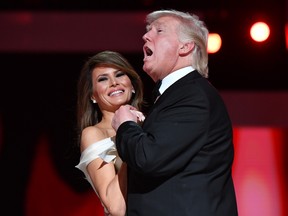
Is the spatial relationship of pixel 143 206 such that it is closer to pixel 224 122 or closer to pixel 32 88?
pixel 224 122

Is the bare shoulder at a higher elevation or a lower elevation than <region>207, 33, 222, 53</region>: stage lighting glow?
lower

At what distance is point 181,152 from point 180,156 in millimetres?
13

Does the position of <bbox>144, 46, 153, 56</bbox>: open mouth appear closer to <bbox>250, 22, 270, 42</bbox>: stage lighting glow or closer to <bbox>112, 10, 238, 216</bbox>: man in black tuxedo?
<bbox>112, 10, 238, 216</bbox>: man in black tuxedo

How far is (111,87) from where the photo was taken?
9.67 feet

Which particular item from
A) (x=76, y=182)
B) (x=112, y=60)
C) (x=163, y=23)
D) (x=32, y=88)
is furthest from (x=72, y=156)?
(x=163, y=23)

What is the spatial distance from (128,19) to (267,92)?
1.16 meters

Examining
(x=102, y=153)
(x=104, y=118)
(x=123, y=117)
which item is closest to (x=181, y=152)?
(x=123, y=117)

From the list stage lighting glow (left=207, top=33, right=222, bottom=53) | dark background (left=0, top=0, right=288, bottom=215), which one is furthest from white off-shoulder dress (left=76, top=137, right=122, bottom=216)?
stage lighting glow (left=207, top=33, right=222, bottom=53)

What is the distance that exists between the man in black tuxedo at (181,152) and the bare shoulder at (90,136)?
540 millimetres

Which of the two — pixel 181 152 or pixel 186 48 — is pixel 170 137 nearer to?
pixel 181 152

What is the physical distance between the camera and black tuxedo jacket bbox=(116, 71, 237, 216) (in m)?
2.13

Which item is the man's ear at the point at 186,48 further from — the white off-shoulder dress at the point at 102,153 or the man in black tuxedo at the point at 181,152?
the white off-shoulder dress at the point at 102,153

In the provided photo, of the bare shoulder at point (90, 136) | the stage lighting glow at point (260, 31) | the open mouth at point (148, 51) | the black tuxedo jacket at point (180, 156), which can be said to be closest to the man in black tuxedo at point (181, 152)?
A: the black tuxedo jacket at point (180, 156)

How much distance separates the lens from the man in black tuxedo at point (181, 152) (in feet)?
6.98
